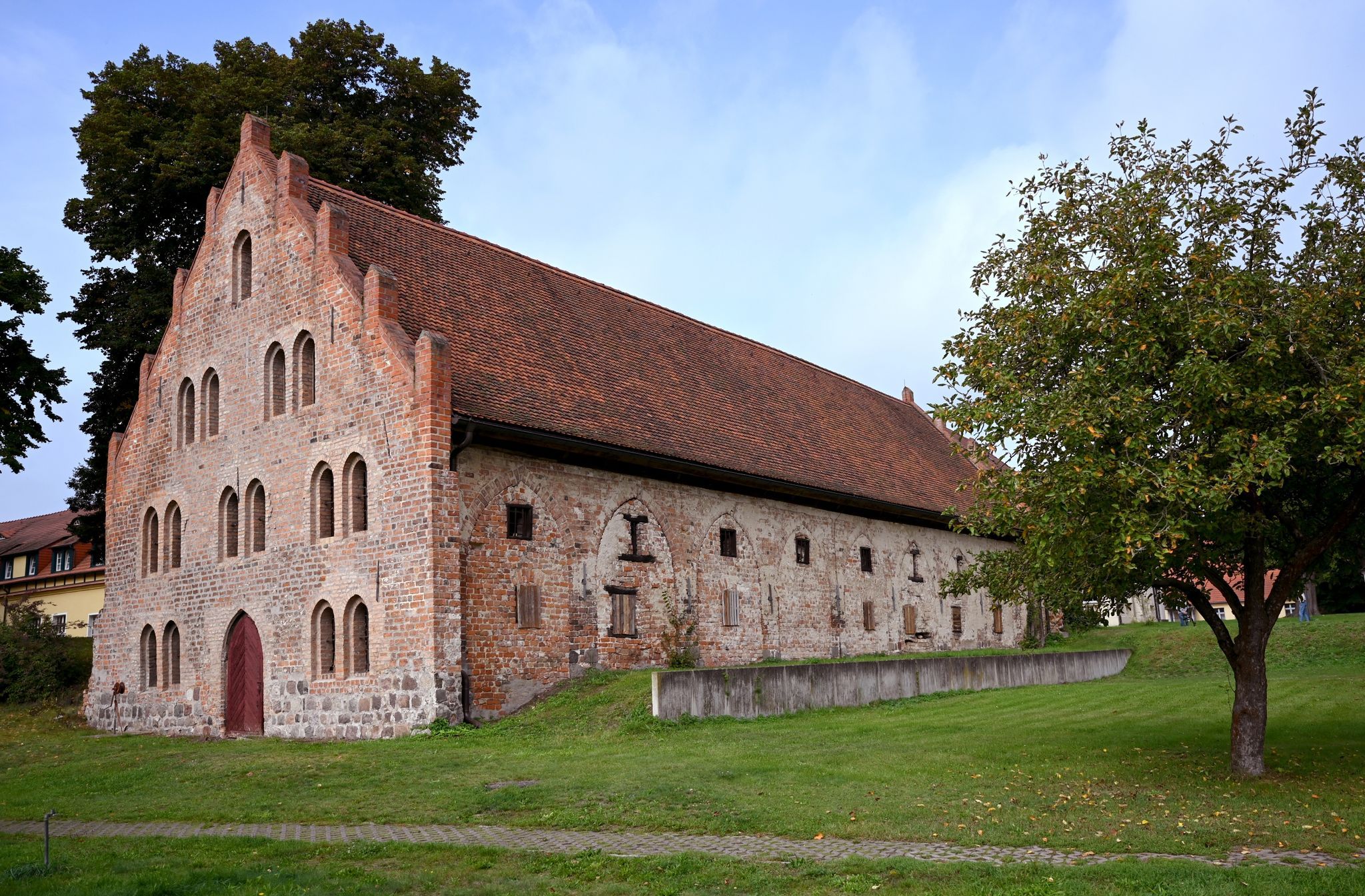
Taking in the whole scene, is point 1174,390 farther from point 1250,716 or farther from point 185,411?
point 185,411

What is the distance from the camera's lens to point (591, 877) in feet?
30.6

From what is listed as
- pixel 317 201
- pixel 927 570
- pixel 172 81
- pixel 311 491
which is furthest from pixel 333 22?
pixel 927 570

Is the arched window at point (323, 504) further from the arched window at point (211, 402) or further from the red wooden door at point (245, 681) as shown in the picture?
the arched window at point (211, 402)

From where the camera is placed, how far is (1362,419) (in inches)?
475

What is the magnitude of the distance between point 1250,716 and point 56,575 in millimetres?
51477

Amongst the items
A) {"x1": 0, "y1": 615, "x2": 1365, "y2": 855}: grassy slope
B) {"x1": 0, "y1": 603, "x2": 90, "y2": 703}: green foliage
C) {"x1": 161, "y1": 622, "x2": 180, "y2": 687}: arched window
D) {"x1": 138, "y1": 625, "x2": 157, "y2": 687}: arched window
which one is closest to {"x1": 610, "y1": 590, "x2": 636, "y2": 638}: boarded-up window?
{"x1": 0, "y1": 615, "x2": 1365, "y2": 855}: grassy slope

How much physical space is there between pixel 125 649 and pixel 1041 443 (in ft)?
74.1

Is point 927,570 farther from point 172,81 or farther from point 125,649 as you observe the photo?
point 172,81

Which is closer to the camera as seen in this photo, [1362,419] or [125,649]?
[1362,419]

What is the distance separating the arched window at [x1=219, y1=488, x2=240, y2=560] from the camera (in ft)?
83.1

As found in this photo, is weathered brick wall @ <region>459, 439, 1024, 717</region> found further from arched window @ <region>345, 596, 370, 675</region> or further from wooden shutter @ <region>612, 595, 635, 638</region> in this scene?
arched window @ <region>345, 596, 370, 675</region>

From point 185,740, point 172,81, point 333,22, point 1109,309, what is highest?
point 333,22

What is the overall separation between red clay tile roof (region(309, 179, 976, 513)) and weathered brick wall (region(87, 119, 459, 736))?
1.06m

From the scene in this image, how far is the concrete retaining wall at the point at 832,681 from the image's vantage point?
19.8m
